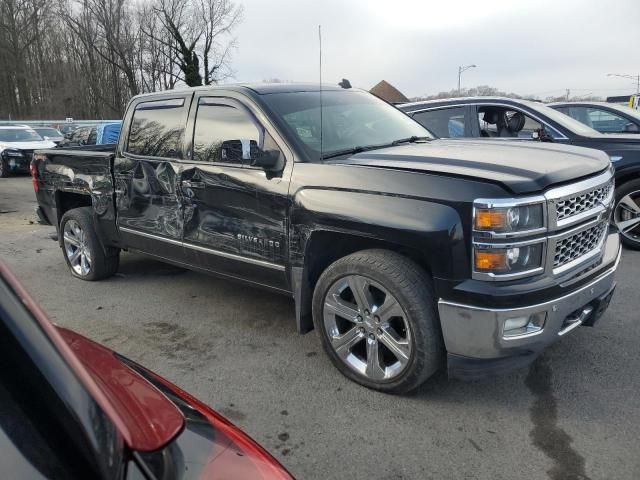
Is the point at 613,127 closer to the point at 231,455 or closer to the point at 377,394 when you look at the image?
the point at 377,394

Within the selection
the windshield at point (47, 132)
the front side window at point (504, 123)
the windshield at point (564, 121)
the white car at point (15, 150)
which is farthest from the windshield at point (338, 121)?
the windshield at point (47, 132)

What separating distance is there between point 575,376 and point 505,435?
2.88ft

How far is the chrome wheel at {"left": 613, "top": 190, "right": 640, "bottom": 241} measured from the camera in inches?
243

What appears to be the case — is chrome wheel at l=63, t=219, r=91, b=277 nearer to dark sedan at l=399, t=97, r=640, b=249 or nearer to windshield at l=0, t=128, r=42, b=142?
dark sedan at l=399, t=97, r=640, b=249

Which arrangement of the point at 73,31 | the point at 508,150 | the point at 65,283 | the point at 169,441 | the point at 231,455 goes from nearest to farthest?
1. the point at 169,441
2. the point at 231,455
3. the point at 508,150
4. the point at 65,283
5. the point at 73,31

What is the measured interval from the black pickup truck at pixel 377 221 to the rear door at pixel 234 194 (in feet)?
0.04

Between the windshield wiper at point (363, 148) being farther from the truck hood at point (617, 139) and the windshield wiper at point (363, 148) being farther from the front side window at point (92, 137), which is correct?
the front side window at point (92, 137)

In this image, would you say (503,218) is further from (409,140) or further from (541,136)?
(541,136)

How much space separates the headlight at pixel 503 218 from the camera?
264 centimetres

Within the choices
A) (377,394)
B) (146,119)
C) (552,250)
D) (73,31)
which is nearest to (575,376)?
(552,250)

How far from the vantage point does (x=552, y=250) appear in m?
2.79

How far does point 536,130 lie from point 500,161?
4.05 m

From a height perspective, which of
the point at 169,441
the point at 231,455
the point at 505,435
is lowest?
the point at 505,435

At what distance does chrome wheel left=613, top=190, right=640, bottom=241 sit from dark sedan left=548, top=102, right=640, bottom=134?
5.58 ft
